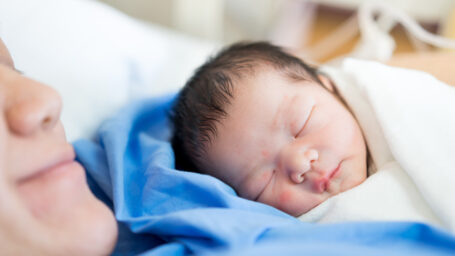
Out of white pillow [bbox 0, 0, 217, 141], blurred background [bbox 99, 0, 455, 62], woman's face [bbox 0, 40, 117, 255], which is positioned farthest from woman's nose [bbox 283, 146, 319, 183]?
blurred background [bbox 99, 0, 455, 62]

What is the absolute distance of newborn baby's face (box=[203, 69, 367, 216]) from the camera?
761 mm

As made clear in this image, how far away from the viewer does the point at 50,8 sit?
95cm

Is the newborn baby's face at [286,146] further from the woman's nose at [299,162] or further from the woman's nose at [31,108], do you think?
the woman's nose at [31,108]

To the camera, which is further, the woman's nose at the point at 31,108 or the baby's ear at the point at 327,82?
the baby's ear at the point at 327,82

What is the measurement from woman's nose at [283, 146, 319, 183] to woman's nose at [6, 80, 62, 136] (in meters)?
0.42

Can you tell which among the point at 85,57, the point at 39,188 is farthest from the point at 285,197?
the point at 85,57

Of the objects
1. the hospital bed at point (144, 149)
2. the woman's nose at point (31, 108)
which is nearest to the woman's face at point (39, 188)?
the woman's nose at point (31, 108)

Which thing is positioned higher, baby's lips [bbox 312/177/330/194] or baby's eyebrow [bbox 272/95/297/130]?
baby's eyebrow [bbox 272/95/297/130]

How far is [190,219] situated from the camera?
23.4 inches

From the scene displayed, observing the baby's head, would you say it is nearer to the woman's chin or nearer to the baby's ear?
the baby's ear

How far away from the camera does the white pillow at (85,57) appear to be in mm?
877

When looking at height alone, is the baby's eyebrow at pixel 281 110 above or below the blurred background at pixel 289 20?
above

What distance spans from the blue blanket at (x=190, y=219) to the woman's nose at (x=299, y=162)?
8cm

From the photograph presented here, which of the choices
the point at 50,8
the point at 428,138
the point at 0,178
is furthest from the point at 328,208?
the point at 50,8
